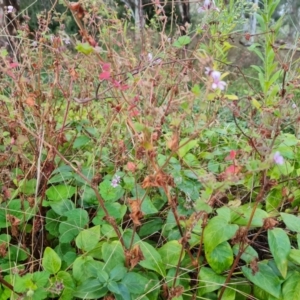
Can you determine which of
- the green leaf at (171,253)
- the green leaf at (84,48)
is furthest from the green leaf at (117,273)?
the green leaf at (84,48)

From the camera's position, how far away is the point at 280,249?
85 centimetres

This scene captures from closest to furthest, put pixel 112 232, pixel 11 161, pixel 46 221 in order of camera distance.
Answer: pixel 112 232
pixel 46 221
pixel 11 161

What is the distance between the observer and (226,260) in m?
0.88

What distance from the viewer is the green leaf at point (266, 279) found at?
2.78 ft

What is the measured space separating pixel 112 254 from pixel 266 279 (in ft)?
1.09

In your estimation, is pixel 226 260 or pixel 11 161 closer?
pixel 226 260

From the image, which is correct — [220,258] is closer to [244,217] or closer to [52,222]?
[244,217]

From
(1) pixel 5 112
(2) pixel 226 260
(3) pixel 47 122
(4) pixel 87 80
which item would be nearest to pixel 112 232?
(2) pixel 226 260

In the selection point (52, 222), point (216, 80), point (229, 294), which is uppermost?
point (216, 80)

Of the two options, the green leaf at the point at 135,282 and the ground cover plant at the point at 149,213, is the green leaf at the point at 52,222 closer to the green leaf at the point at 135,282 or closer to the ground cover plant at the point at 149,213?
the ground cover plant at the point at 149,213

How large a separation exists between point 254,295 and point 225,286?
0.28ft

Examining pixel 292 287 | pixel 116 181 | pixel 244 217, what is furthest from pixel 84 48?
pixel 292 287

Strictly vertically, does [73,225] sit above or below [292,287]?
above

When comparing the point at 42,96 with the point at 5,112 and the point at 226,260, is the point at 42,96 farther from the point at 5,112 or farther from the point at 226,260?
the point at 226,260
